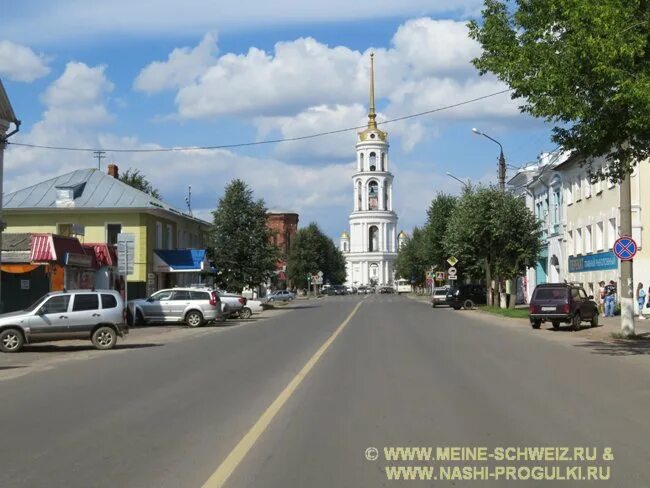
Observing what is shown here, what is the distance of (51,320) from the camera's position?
22.0 metres

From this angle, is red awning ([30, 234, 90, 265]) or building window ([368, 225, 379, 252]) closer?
red awning ([30, 234, 90, 265])

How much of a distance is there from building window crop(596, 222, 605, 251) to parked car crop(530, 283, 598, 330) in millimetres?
13048

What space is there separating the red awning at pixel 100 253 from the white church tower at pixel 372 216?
103m

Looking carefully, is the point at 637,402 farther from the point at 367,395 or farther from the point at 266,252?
the point at 266,252

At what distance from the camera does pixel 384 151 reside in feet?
505

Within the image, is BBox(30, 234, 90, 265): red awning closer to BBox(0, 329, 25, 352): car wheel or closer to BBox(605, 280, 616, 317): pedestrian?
BBox(0, 329, 25, 352): car wheel

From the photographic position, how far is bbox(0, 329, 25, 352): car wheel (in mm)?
21844

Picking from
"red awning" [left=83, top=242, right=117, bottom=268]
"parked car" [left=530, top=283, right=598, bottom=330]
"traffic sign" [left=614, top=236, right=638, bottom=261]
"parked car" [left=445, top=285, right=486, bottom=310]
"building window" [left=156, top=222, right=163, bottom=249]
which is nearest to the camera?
"traffic sign" [left=614, top=236, right=638, bottom=261]

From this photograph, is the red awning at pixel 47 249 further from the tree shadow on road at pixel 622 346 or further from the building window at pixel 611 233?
the building window at pixel 611 233

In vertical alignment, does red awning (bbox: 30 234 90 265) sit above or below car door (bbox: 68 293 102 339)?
above

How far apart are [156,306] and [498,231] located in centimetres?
2143

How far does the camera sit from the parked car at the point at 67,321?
2188 centimetres

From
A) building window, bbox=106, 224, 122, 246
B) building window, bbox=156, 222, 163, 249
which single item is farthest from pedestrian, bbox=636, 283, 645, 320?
building window, bbox=106, 224, 122, 246

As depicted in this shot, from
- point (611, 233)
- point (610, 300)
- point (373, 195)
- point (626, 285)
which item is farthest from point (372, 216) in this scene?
point (626, 285)
